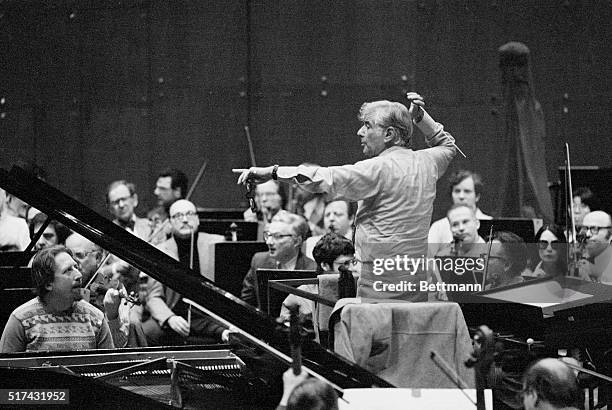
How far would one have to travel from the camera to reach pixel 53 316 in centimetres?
417

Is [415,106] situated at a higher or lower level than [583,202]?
higher

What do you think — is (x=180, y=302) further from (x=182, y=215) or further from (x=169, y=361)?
(x=169, y=361)

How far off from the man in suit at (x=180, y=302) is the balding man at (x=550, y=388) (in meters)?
2.76

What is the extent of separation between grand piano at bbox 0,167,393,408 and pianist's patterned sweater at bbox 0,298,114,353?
0.65ft

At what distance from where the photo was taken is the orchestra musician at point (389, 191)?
4.10 metres

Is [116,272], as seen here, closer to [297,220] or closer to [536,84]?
[297,220]

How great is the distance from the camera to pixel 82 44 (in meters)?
9.57

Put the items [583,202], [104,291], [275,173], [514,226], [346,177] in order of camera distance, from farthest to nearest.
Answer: [583,202] < [514,226] < [104,291] < [346,177] < [275,173]

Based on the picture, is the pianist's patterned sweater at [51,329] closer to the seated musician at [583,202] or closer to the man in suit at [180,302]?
the man in suit at [180,302]

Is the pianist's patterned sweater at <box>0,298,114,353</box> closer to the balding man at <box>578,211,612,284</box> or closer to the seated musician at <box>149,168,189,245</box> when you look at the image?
the balding man at <box>578,211,612,284</box>

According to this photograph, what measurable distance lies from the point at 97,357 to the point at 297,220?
6.25ft

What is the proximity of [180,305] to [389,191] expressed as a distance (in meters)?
2.25

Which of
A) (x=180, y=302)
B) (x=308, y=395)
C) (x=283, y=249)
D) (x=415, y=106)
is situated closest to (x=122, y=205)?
(x=180, y=302)

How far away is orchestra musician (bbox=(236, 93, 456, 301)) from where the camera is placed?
4102mm
